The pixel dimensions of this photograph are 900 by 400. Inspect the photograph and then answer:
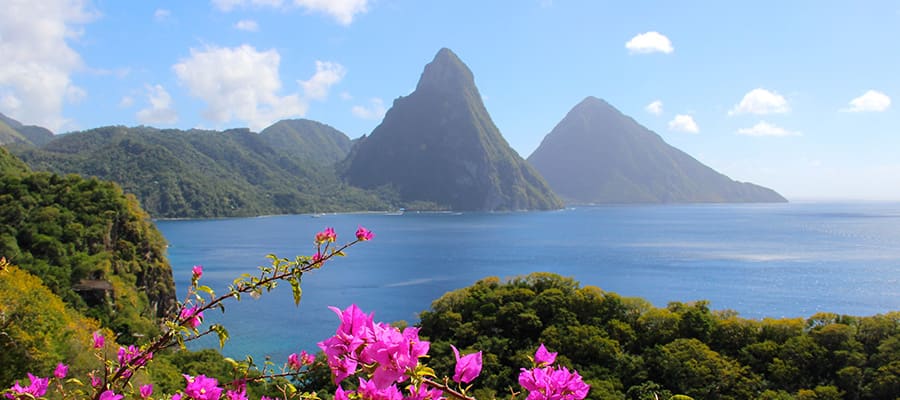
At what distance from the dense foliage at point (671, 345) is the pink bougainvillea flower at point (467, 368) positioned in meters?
13.6

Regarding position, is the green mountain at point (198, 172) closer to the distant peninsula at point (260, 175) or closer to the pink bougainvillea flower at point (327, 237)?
the distant peninsula at point (260, 175)

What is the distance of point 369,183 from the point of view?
7643 inches

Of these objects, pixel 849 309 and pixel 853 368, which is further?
pixel 849 309

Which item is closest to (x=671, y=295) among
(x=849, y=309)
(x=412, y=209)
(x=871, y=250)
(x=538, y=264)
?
(x=849, y=309)

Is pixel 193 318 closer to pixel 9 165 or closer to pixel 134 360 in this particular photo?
pixel 134 360

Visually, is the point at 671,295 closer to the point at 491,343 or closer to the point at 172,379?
the point at 491,343

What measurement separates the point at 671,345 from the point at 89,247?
28576 millimetres

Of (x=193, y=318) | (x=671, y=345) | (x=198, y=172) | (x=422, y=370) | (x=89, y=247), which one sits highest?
(x=198, y=172)

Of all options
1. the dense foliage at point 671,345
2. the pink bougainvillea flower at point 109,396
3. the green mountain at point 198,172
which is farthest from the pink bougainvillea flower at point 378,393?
the green mountain at point 198,172

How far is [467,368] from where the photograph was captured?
4.92 feet

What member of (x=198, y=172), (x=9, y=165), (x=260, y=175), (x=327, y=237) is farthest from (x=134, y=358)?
(x=260, y=175)

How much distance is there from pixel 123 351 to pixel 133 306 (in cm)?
2830

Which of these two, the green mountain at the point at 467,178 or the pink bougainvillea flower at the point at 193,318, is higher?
the green mountain at the point at 467,178

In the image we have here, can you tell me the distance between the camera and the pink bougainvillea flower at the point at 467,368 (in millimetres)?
1445
